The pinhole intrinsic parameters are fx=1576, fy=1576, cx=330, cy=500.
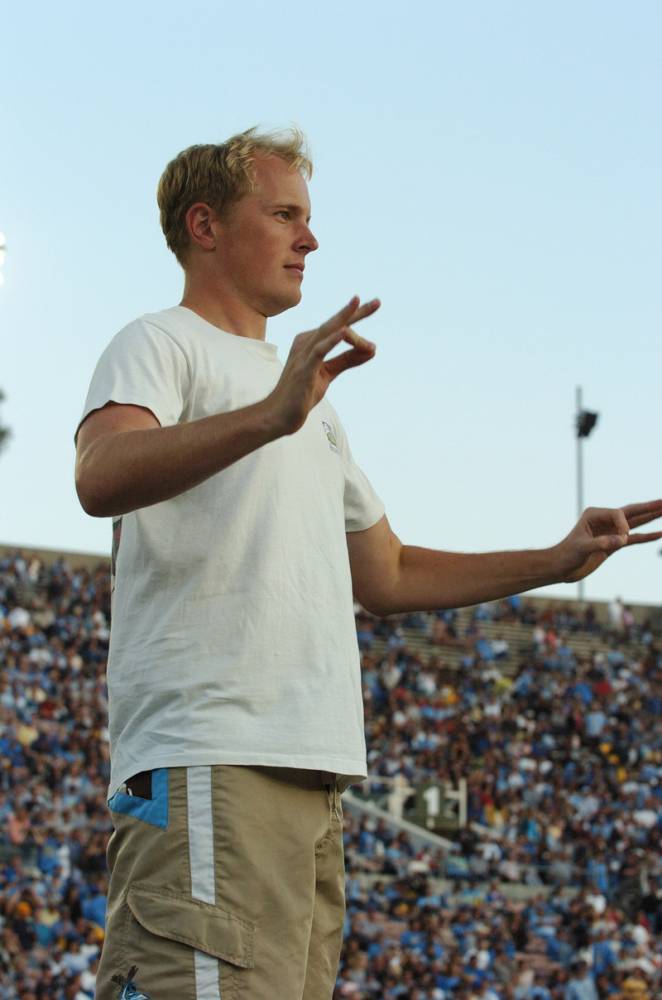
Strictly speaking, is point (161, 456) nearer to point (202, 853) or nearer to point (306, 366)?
point (306, 366)

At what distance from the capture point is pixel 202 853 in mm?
2346

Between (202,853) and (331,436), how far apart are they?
32.9 inches

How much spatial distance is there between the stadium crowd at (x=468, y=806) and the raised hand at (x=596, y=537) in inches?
415

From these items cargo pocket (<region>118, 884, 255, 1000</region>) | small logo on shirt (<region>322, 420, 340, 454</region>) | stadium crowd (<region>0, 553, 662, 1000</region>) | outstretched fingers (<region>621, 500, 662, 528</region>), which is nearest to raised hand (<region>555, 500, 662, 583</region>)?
outstretched fingers (<region>621, 500, 662, 528</region>)

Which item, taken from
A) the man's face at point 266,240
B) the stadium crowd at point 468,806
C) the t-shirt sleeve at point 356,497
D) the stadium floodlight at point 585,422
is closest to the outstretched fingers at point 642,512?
the t-shirt sleeve at point 356,497

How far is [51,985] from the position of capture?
1280 cm

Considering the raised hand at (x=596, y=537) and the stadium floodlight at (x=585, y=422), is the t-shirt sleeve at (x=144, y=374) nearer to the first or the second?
the raised hand at (x=596, y=537)

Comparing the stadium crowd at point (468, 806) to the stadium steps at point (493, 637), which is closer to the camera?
the stadium crowd at point (468, 806)

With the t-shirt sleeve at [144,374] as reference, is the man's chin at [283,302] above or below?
above

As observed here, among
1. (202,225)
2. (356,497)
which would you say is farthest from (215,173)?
(356,497)

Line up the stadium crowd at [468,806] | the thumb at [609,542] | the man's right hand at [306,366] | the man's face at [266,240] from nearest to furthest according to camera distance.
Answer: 1. the man's right hand at [306,366]
2. the man's face at [266,240]
3. the thumb at [609,542]
4. the stadium crowd at [468,806]

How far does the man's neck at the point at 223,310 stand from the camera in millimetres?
2783

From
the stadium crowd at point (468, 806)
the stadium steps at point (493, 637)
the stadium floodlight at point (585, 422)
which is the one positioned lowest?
the stadium crowd at point (468, 806)

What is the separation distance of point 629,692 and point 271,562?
84.9 ft
